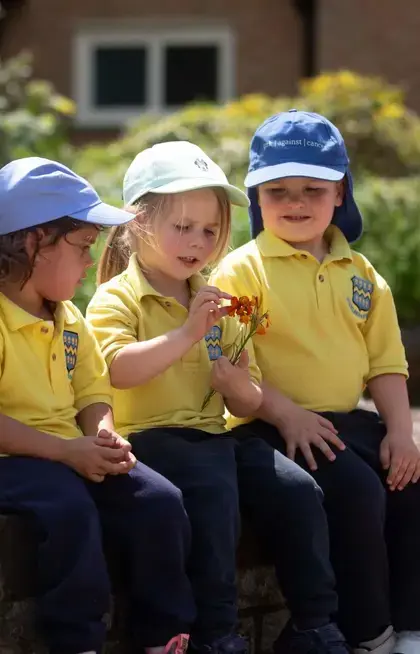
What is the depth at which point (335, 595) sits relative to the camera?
3.00m

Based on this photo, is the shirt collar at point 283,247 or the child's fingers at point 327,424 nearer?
the child's fingers at point 327,424

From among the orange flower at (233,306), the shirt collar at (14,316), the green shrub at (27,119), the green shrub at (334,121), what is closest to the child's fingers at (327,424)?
the orange flower at (233,306)

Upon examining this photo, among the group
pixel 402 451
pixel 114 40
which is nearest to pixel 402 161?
pixel 402 451

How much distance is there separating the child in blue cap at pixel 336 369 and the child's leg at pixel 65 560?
77cm

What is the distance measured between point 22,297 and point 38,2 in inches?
460

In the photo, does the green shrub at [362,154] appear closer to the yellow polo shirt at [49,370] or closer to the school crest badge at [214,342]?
the school crest badge at [214,342]

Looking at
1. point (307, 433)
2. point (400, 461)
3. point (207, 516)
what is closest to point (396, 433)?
point (400, 461)

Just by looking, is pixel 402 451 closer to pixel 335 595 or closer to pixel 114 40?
pixel 335 595

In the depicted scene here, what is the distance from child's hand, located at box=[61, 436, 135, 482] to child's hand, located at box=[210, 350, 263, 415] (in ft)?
1.41

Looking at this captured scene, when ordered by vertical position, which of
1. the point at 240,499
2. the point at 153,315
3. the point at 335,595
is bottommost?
the point at 335,595

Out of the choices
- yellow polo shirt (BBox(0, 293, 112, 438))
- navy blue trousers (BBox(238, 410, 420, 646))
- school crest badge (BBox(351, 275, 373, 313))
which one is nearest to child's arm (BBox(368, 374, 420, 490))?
navy blue trousers (BBox(238, 410, 420, 646))

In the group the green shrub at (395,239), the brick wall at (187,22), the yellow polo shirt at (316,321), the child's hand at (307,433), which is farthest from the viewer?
the brick wall at (187,22)

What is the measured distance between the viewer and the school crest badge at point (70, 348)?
3.02m

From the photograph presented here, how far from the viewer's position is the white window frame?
45.9ft
